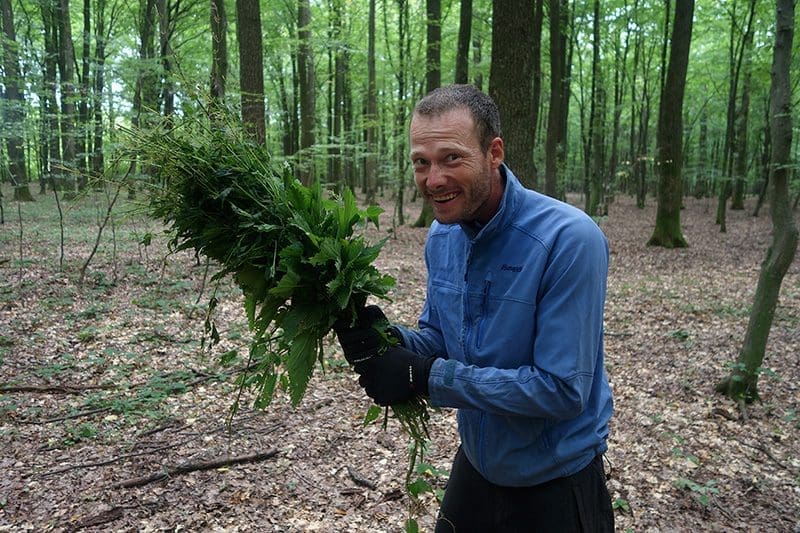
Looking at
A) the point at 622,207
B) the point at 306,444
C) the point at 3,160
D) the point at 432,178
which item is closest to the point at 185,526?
the point at 306,444

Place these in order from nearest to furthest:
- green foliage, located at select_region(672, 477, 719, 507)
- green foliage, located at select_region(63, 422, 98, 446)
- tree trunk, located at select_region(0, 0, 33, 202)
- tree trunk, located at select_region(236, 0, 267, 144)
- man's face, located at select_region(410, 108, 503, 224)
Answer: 1. man's face, located at select_region(410, 108, 503, 224)
2. green foliage, located at select_region(672, 477, 719, 507)
3. green foliage, located at select_region(63, 422, 98, 446)
4. tree trunk, located at select_region(236, 0, 267, 144)
5. tree trunk, located at select_region(0, 0, 33, 202)

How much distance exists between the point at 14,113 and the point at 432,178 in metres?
12.1

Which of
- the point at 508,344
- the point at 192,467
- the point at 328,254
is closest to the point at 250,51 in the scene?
the point at 192,467

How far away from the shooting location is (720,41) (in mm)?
24812

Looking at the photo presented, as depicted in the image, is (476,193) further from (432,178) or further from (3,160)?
(3,160)

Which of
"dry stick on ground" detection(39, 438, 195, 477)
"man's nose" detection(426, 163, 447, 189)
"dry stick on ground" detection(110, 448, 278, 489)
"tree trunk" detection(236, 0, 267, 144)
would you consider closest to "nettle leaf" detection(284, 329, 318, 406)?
"man's nose" detection(426, 163, 447, 189)

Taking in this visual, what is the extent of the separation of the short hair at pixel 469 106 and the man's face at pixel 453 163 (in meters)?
0.02

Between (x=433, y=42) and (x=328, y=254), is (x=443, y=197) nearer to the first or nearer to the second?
(x=328, y=254)

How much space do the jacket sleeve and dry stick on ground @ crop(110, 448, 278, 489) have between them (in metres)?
3.10

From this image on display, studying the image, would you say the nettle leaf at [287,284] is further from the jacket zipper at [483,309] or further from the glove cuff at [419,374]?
the jacket zipper at [483,309]

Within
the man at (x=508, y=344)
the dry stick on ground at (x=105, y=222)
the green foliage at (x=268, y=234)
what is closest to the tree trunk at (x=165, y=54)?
the dry stick on ground at (x=105, y=222)

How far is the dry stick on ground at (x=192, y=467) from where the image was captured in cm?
385

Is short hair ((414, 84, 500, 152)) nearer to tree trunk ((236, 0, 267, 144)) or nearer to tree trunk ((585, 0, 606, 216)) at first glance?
tree trunk ((236, 0, 267, 144))

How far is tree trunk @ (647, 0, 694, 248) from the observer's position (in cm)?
1361
